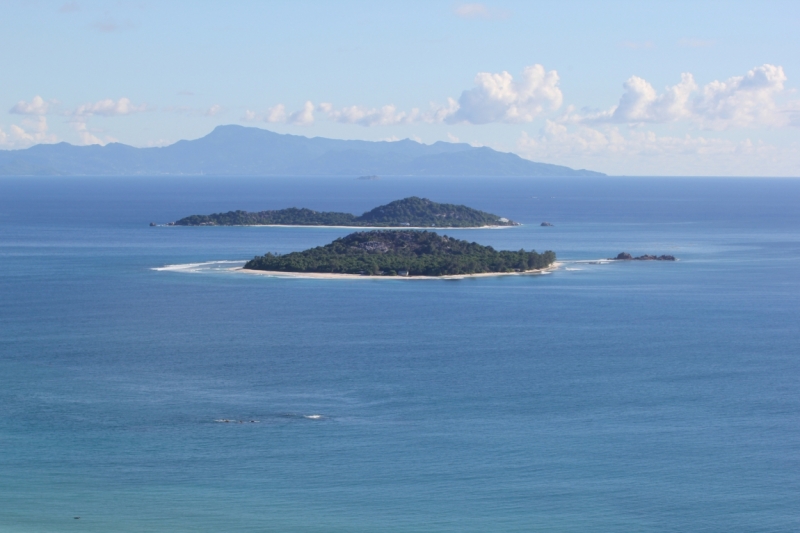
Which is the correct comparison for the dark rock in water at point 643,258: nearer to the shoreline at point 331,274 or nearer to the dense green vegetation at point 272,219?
the shoreline at point 331,274

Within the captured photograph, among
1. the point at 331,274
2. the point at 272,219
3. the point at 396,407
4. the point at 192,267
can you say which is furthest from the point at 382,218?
the point at 396,407

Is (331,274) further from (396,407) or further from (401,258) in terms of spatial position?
(396,407)

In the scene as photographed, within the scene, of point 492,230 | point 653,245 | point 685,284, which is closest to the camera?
point 685,284

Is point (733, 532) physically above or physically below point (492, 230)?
below

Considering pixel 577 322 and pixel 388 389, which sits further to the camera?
pixel 577 322

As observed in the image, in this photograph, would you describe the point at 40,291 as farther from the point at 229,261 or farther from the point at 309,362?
the point at 309,362

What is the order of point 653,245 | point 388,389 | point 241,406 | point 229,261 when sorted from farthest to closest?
point 653,245 → point 229,261 → point 388,389 → point 241,406

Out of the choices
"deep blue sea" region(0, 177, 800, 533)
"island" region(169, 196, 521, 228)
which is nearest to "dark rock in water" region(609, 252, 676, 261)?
"deep blue sea" region(0, 177, 800, 533)

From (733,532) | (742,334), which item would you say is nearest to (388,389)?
(733,532)
